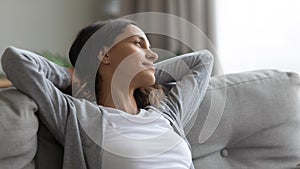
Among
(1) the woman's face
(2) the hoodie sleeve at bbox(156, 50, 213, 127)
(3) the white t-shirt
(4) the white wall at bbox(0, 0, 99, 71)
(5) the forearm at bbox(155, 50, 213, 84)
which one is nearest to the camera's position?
(3) the white t-shirt

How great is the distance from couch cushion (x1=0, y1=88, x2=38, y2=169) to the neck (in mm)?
293

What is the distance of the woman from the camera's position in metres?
1.23

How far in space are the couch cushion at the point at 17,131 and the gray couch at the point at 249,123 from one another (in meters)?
0.54

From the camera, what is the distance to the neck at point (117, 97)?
143 cm

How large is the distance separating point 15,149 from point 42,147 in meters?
0.12

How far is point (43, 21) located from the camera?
111 inches

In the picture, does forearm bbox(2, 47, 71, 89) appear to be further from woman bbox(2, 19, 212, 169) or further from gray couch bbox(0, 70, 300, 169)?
gray couch bbox(0, 70, 300, 169)

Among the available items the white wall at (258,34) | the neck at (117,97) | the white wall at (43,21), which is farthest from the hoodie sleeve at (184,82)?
the white wall at (43,21)

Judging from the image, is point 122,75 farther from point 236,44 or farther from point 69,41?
point 69,41

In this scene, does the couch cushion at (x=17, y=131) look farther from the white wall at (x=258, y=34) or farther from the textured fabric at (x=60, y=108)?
the white wall at (x=258, y=34)

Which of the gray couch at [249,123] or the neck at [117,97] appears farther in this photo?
the gray couch at [249,123]

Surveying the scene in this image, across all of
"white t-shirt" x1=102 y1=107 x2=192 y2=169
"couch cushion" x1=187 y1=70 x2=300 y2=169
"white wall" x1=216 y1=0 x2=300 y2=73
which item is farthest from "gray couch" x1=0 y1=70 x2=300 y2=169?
"white wall" x1=216 y1=0 x2=300 y2=73

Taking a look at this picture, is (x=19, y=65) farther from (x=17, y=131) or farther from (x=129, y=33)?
(x=129, y=33)

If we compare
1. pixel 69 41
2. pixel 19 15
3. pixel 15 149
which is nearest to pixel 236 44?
pixel 69 41
